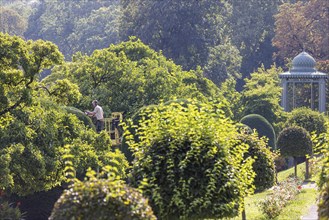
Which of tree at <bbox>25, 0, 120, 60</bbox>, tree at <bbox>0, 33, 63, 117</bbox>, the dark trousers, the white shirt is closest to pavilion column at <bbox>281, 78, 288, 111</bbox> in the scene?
the dark trousers

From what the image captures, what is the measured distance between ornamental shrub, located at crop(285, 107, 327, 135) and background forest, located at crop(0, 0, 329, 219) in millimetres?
66

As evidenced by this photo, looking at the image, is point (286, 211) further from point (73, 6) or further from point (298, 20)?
point (73, 6)

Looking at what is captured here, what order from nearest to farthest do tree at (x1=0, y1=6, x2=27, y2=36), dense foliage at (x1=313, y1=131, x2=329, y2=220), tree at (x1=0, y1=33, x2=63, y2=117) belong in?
dense foliage at (x1=313, y1=131, x2=329, y2=220) → tree at (x1=0, y1=33, x2=63, y2=117) → tree at (x1=0, y1=6, x2=27, y2=36)

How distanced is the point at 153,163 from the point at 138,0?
47.0m

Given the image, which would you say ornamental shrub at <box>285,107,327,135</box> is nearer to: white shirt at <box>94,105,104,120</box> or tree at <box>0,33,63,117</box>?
white shirt at <box>94,105,104,120</box>

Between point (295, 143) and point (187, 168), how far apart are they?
20.8m

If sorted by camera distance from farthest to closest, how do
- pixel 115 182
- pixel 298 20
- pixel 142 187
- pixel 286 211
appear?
pixel 298 20 → pixel 286 211 → pixel 142 187 → pixel 115 182

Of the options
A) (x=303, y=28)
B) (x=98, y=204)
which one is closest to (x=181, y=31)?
(x=303, y=28)

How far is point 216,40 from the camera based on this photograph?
2400 inches

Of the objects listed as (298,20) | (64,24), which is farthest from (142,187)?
(64,24)

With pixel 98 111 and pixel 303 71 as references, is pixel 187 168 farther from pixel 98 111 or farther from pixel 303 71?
pixel 303 71

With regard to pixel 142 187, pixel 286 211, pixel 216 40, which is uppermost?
pixel 216 40

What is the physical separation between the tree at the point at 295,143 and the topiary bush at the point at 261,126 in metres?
6.28

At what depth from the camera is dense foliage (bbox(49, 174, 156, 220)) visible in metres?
11.2
